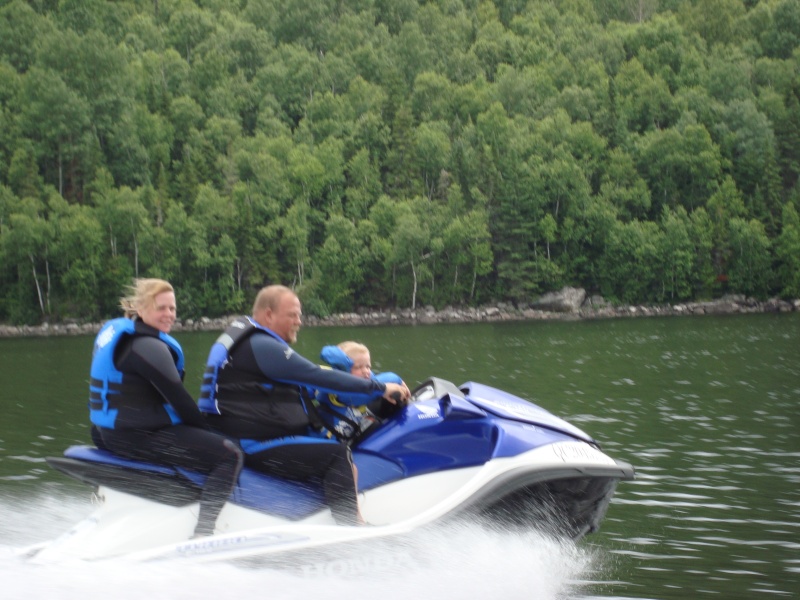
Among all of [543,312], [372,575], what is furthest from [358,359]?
[543,312]

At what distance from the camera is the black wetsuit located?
524 cm

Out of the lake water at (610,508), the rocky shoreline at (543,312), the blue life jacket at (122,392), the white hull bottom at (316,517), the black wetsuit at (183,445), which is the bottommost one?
the rocky shoreline at (543,312)

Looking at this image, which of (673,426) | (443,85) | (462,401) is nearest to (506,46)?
(443,85)

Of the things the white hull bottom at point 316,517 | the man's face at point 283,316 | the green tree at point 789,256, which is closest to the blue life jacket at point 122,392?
the white hull bottom at point 316,517

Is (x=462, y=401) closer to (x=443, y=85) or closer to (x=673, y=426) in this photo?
(x=673, y=426)

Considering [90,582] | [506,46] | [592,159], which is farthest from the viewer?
[506,46]

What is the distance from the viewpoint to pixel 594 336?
43031mm

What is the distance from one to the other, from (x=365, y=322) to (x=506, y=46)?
60.8m

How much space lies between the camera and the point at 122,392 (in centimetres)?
525

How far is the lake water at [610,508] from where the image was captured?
17.1ft

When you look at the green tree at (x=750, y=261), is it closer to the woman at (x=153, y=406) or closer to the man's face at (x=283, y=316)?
the man's face at (x=283, y=316)

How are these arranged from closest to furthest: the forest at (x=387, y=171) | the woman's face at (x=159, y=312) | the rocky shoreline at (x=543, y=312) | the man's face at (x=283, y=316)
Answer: the woman's face at (x=159, y=312) < the man's face at (x=283, y=316) < the rocky shoreline at (x=543, y=312) < the forest at (x=387, y=171)

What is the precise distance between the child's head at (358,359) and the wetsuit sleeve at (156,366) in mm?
993

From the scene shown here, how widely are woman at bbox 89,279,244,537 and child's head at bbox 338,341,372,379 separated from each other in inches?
33.6
